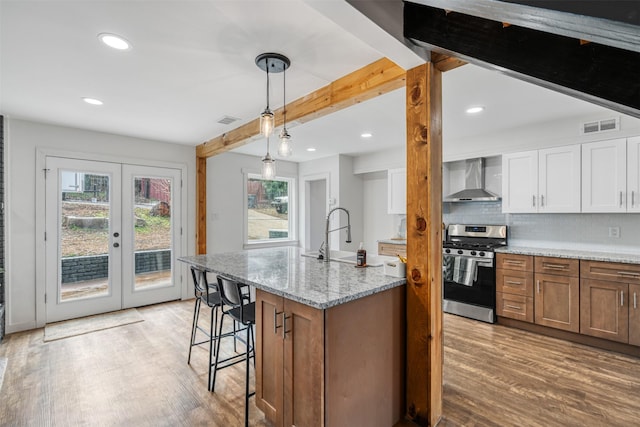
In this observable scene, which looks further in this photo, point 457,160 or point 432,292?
point 457,160

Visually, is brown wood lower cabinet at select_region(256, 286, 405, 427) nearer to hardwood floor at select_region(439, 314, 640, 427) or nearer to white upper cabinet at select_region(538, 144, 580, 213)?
hardwood floor at select_region(439, 314, 640, 427)

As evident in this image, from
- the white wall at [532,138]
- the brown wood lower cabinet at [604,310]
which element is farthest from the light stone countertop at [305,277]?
the white wall at [532,138]

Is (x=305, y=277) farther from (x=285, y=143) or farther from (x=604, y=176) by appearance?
(x=604, y=176)

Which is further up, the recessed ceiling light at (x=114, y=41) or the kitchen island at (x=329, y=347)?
the recessed ceiling light at (x=114, y=41)

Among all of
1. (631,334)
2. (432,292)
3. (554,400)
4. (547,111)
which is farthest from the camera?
(547,111)

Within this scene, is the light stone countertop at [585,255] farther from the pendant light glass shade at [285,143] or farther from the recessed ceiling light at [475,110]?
the pendant light glass shade at [285,143]

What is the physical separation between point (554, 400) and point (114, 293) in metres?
4.94

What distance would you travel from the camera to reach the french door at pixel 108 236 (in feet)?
12.8

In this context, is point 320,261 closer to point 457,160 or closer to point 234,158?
point 457,160

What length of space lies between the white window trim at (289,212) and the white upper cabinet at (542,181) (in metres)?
3.89

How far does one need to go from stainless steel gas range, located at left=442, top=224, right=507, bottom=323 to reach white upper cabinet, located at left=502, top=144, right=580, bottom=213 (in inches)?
19.3

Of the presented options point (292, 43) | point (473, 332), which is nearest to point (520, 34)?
point (292, 43)

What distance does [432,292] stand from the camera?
6.26 feet

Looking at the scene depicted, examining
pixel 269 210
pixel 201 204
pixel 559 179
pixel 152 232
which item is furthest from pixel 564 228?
pixel 152 232
